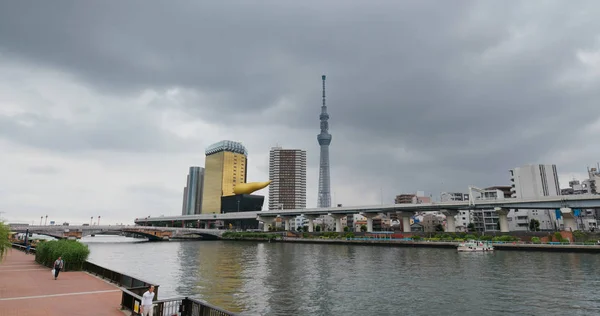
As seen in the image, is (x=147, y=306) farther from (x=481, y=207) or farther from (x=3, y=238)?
(x=481, y=207)

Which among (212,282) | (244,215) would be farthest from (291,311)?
(244,215)

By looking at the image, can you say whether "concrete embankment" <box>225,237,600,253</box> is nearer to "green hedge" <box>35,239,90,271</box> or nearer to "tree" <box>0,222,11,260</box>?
"green hedge" <box>35,239,90,271</box>

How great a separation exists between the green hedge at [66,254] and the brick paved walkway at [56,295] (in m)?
2.34

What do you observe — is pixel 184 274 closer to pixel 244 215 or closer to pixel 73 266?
pixel 73 266

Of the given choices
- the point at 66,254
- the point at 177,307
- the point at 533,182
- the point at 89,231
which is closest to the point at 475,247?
the point at 66,254

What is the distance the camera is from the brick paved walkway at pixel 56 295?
50.1 ft

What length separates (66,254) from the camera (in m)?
28.8

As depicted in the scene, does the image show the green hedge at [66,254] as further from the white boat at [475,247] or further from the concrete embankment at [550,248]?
the concrete embankment at [550,248]

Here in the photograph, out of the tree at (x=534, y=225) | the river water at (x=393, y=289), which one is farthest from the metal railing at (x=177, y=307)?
the tree at (x=534, y=225)

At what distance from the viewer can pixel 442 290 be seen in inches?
1064

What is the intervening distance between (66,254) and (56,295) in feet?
40.3

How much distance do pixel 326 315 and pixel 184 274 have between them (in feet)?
72.1

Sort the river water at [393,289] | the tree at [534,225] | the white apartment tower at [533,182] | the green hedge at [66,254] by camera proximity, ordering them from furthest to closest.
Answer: the white apartment tower at [533,182]
the tree at [534,225]
the green hedge at [66,254]
the river water at [393,289]

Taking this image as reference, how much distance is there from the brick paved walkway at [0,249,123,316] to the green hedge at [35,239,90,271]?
2.34m
